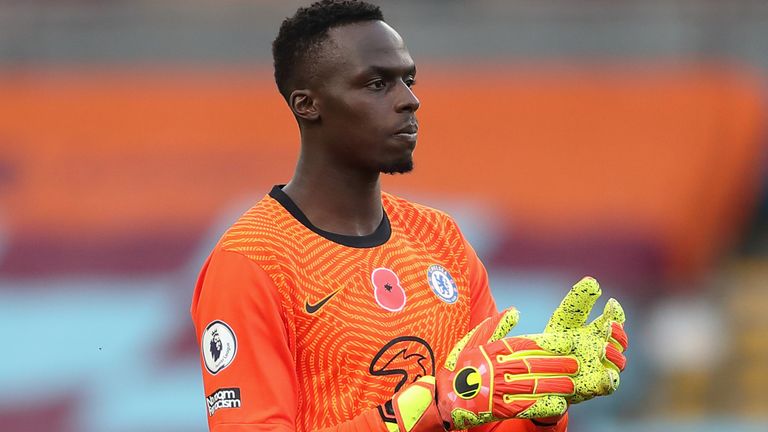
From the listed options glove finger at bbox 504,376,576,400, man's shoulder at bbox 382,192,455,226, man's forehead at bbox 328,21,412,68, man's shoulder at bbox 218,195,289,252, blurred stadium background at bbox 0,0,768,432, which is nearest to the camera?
glove finger at bbox 504,376,576,400

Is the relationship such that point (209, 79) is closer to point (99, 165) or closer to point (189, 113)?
point (189, 113)

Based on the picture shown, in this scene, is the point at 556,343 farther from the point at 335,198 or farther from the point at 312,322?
the point at 335,198

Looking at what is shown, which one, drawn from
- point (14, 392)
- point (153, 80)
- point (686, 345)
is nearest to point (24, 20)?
point (153, 80)

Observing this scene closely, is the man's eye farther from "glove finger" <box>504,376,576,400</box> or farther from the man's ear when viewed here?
"glove finger" <box>504,376,576,400</box>

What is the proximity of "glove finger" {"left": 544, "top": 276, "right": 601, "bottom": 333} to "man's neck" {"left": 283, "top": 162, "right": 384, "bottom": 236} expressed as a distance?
1.92ft

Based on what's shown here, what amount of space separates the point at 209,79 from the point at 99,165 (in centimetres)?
104

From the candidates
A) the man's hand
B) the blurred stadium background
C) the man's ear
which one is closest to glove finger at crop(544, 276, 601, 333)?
the man's hand

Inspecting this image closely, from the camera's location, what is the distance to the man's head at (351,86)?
306cm

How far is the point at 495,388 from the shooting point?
274cm

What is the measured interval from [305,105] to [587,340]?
0.88 meters

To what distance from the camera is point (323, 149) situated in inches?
125

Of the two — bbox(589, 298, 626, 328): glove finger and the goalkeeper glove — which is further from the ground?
bbox(589, 298, 626, 328): glove finger

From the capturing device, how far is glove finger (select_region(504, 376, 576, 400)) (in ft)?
8.98

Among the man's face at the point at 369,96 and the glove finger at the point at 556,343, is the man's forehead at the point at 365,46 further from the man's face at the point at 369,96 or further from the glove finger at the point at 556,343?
the glove finger at the point at 556,343
